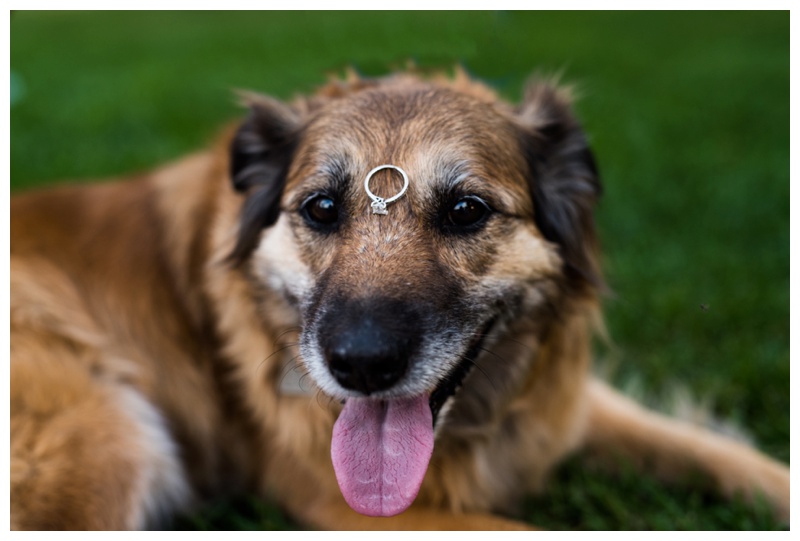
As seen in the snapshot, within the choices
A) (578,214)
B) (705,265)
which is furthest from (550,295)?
(705,265)

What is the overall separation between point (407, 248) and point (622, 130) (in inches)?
225

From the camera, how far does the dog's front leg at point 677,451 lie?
3244 millimetres

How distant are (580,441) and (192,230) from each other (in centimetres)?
207

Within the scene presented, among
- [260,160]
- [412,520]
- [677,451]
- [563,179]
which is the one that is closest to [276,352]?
[260,160]

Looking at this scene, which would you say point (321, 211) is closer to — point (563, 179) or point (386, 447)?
point (386, 447)

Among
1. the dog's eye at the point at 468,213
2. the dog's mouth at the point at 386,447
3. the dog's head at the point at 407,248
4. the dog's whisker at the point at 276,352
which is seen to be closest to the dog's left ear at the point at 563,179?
the dog's head at the point at 407,248

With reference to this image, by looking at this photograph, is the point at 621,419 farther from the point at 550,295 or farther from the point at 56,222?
the point at 56,222

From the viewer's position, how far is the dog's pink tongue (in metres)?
2.42

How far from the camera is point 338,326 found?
2.23 m

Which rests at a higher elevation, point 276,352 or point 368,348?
point 368,348

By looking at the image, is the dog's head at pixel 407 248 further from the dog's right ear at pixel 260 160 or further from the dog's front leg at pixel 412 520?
the dog's front leg at pixel 412 520

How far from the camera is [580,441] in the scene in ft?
11.7

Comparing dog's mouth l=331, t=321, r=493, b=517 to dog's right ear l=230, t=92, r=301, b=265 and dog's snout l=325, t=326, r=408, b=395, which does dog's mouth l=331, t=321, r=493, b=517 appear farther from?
dog's right ear l=230, t=92, r=301, b=265

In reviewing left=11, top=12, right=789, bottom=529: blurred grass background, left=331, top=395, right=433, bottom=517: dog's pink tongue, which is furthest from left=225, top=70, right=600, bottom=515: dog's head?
left=11, top=12, right=789, bottom=529: blurred grass background
